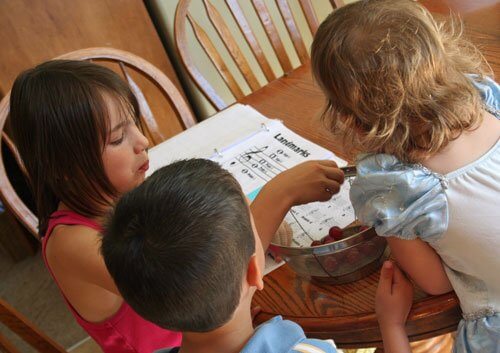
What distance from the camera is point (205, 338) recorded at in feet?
2.23

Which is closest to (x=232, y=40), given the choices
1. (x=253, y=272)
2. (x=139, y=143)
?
(x=139, y=143)

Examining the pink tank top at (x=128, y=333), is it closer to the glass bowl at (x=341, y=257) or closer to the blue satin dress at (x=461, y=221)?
the glass bowl at (x=341, y=257)

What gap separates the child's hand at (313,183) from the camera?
89 cm

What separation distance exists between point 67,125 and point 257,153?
411 mm

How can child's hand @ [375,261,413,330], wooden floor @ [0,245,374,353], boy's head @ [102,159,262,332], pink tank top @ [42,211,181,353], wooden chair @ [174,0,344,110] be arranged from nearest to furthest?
boy's head @ [102,159,262,332] → child's hand @ [375,261,413,330] → pink tank top @ [42,211,181,353] → wooden chair @ [174,0,344,110] → wooden floor @ [0,245,374,353]

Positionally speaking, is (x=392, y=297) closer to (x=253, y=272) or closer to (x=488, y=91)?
(x=253, y=272)

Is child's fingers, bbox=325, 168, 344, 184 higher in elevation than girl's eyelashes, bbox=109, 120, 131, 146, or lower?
lower

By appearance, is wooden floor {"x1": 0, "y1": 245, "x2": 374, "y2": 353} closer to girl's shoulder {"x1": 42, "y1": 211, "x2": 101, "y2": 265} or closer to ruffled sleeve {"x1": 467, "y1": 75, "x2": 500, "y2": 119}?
girl's shoulder {"x1": 42, "y1": 211, "x2": 101, "y2": 265}

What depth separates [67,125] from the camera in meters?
0.89

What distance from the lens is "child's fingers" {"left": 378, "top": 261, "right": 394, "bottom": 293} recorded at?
750mm

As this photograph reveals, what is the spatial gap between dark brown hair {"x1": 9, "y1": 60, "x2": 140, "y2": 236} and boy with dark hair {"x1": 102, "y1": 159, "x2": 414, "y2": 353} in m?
0.31

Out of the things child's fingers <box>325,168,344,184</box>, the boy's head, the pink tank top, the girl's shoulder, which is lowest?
the pink tank top

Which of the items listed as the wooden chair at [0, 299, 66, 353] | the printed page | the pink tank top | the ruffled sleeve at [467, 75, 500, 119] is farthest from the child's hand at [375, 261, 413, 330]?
the wooden chair at [0, 299, 66, 353]

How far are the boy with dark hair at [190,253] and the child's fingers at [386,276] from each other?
12 cm
